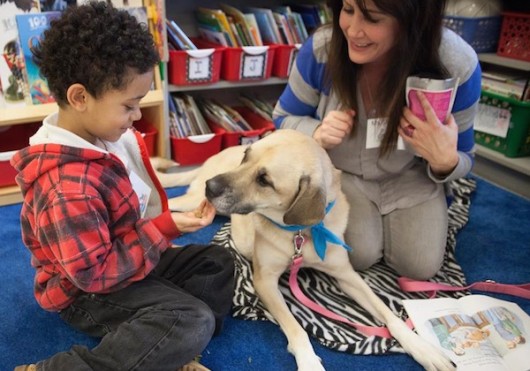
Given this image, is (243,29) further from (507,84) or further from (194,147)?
(507,84)

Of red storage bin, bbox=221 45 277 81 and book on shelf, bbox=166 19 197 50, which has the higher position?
book on shelf, bbox=166 19 197 50

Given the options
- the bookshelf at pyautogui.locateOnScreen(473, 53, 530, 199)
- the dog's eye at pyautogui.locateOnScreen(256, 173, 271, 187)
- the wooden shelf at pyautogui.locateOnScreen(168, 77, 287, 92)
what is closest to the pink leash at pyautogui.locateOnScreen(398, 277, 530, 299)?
the dog's eye at pyautogui.locateOnScreen(256, 173, 271, 187)

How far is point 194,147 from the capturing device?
2438mm

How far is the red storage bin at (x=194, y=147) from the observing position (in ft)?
7.89

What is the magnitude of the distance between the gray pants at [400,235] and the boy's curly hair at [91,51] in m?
0.99

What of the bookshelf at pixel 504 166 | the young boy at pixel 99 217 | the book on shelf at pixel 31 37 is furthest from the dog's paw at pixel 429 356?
the book on shelf at pixel 31 37

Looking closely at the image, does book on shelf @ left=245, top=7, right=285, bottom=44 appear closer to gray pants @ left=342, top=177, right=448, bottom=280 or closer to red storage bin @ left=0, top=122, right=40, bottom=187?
gray pants @ left=342, top=177, right=448, bottom=280

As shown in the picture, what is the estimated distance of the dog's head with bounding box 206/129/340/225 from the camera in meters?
1.31

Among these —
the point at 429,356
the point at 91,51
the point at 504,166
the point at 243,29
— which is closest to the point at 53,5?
the point at 243,29

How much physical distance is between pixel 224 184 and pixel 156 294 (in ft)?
1.15

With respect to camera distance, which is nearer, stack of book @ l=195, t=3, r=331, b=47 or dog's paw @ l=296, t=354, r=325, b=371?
dog's paw @ l=296, t=354, r=325, b=371

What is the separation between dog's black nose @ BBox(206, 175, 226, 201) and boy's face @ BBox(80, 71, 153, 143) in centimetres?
29

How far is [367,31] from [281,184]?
510mm

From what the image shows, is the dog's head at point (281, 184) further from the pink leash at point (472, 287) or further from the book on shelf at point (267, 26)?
the book on shelf at point (267, 26)
